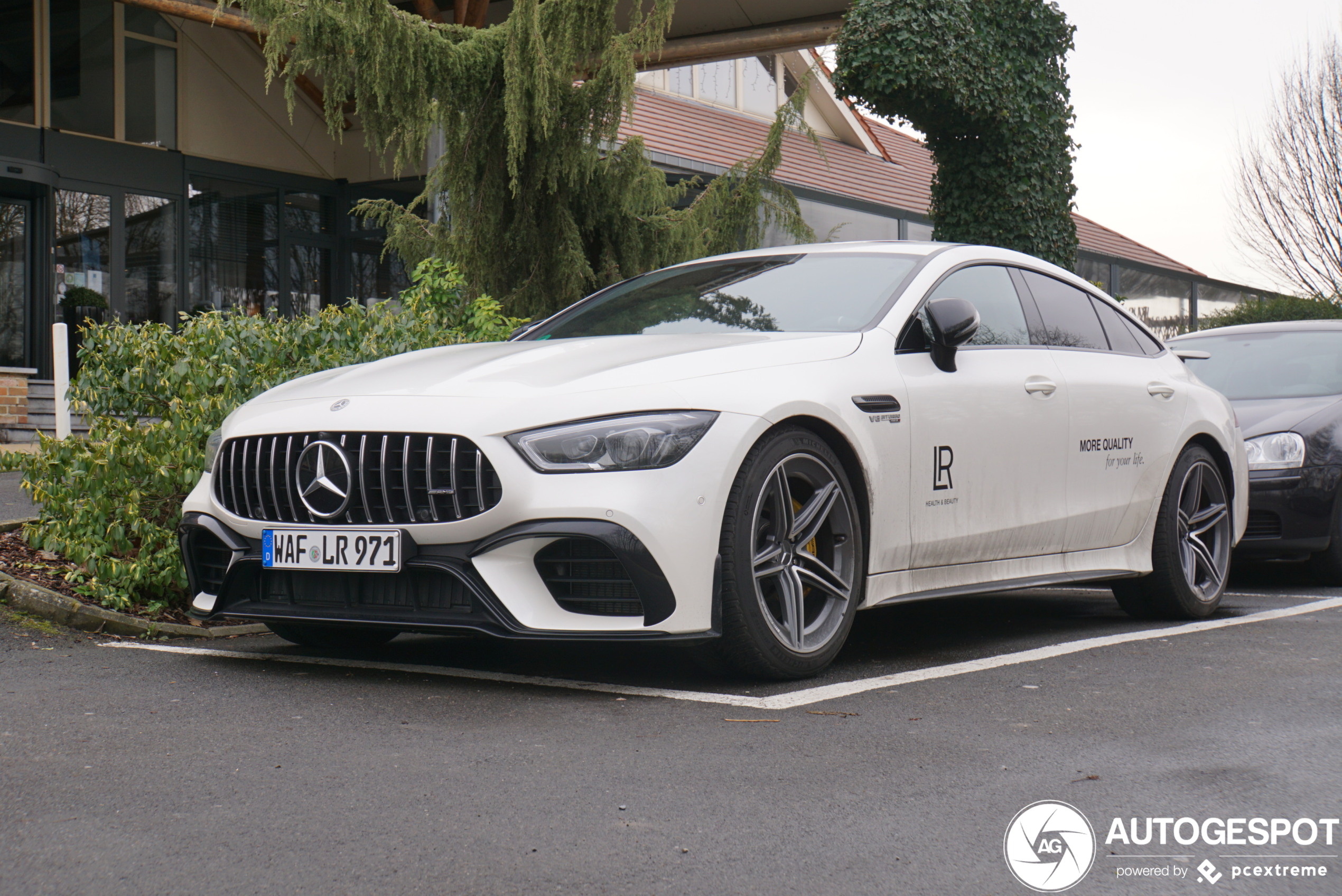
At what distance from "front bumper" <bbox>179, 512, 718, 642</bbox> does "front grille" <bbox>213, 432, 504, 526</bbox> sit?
0.33 feet

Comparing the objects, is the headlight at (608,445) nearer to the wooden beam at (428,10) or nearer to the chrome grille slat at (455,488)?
the chrome grille slat at (455,488)

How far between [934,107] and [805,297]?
11358mm

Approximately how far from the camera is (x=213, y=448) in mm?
4500

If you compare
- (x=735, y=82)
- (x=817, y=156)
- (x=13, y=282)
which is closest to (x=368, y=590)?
(x=13, y=282)

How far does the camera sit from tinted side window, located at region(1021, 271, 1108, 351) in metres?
5.53

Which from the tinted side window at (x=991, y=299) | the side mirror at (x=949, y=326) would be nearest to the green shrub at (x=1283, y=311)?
the tinted side window at (x=991, y=299)

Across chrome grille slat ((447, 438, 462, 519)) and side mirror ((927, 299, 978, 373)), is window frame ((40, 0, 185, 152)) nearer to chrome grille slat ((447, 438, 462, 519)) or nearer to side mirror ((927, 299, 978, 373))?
side mirror ((927, 299, 978, 373))

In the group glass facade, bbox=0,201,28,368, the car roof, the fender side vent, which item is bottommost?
the fender side vent

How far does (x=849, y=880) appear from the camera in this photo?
2.39m

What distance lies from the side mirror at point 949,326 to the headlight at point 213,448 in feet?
7.90

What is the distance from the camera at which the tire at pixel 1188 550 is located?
19.0 ft

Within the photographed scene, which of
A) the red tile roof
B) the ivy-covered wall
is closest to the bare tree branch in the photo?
the red tile roof

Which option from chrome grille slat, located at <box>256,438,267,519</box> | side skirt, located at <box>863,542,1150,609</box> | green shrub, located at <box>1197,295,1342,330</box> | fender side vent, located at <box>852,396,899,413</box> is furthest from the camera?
green shrub, located at <box>1197,295,1342,330</box>

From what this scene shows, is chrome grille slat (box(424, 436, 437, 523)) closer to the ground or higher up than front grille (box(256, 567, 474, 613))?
higher up
